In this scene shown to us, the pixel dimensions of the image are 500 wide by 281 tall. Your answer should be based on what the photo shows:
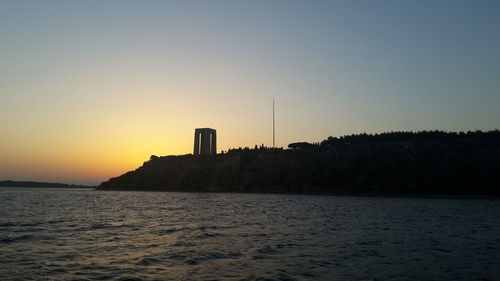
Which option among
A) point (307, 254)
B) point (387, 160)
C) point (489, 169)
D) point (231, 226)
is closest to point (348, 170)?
point (387, 160)

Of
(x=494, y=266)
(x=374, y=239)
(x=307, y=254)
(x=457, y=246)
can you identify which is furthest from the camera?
(x=374, y=239)

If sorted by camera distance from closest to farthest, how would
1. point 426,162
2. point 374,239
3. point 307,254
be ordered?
point 307,254
point 374,239
point 426,162

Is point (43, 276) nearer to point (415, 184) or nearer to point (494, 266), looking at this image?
point (494, 266)

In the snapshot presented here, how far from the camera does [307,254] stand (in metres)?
28.4

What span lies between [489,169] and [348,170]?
185 ft

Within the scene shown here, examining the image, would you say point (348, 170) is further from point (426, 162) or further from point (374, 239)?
point (374, 239)

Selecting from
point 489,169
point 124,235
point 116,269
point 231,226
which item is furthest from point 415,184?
point 116,269

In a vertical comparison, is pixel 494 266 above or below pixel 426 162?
below

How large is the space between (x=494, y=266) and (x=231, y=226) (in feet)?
88.6

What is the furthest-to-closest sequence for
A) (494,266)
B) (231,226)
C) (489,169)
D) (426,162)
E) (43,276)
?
(426,162) → (489,169) → (231,226) → (494,266) → (43,276)

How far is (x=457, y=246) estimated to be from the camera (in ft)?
110

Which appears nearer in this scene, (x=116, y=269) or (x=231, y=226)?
(x=116, y=269)

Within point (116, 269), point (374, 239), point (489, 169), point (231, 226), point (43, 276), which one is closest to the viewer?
point (43, 276)

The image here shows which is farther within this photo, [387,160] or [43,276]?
[387,160]
